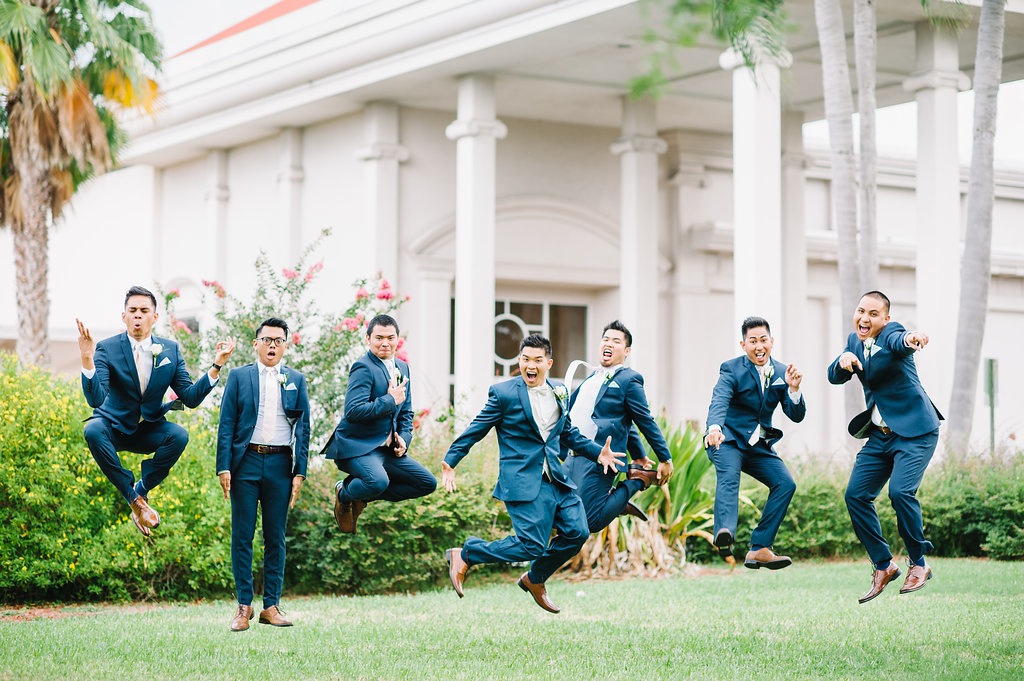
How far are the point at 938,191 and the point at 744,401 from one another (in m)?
9.52

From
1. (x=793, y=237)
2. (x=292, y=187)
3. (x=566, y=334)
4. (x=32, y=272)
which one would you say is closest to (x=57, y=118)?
(x=32, y=272)

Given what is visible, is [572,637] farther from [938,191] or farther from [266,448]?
[938,191]

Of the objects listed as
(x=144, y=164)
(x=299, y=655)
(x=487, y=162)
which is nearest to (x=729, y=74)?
(x=487, y=162)

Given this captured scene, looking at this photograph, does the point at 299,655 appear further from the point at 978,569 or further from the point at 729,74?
the point at 729,74

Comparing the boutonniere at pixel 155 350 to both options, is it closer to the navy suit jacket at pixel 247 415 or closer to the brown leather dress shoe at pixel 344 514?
the navy suit jacket at pixel 247 415

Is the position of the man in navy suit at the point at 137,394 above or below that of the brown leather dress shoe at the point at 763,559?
above

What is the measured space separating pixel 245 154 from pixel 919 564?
18073mm

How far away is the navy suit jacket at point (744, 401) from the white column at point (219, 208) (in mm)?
16623

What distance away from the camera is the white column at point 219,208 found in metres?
25.5

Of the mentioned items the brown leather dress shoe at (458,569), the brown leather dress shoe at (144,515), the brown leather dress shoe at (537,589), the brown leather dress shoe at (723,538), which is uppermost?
the brown leather dress shoe at (144,515)

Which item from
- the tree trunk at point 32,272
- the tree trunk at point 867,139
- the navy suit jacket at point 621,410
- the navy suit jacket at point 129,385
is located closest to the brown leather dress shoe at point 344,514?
the navy suit jacket at point 129,385

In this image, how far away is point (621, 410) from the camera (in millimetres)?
10297

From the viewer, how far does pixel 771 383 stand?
10203mm

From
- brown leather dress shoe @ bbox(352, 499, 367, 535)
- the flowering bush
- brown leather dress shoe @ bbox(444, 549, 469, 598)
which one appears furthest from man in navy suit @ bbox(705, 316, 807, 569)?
the flowering bush
